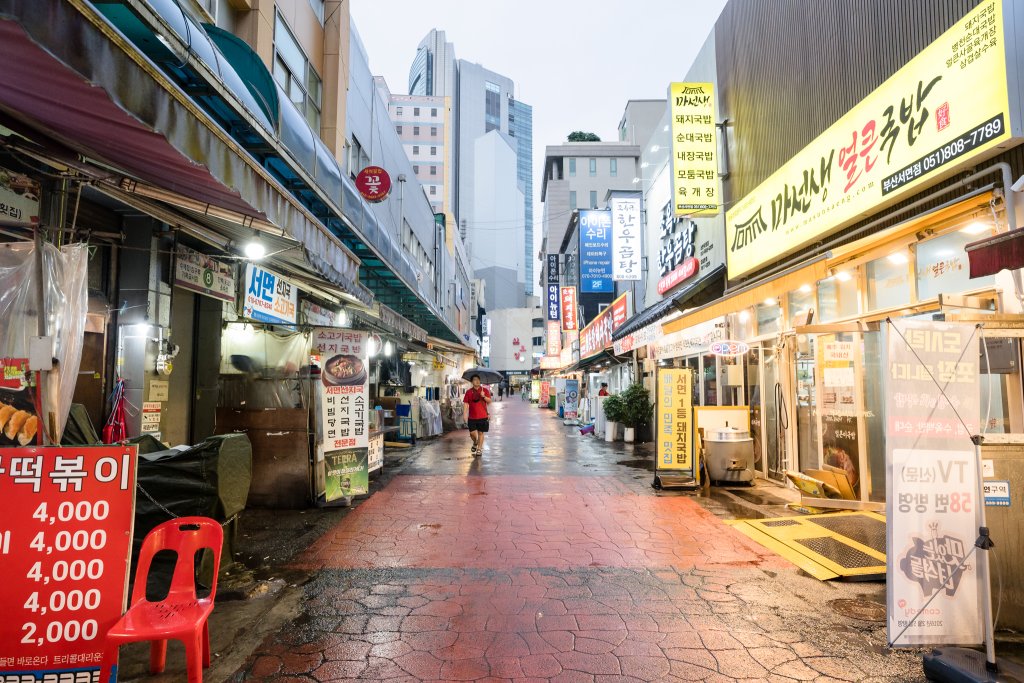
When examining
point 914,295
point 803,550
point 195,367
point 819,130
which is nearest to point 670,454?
point 803,550

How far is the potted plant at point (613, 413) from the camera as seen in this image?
15.7 metres

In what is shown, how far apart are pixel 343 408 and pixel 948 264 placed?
7.78 m

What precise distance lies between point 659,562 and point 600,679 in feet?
7.65

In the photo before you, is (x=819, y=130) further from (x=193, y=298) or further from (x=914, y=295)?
(x=193, y=298)

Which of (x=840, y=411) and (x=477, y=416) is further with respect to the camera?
(x=477, y=416)

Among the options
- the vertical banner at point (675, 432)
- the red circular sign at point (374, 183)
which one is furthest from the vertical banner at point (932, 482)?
the red circular sign at point (374, 183)

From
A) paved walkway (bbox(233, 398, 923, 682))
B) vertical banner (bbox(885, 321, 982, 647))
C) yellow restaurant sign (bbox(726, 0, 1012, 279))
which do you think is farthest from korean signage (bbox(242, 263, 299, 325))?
yellow restaurant sign (bbox(726, 0, 1012, 279))

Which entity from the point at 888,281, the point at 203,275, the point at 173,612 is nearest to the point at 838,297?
the point at 888,281

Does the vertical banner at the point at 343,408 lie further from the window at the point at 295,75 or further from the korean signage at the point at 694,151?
the korean signage at the point at 694,151

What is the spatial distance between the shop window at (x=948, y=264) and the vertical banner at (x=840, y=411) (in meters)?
1.54

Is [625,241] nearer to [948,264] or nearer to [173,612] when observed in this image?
[948,264]

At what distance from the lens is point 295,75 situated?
11.8 m

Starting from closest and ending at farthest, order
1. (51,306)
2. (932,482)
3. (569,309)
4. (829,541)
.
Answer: (51,306)
(932,482)
(829,541)
(569,309)

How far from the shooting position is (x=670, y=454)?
359 inches
